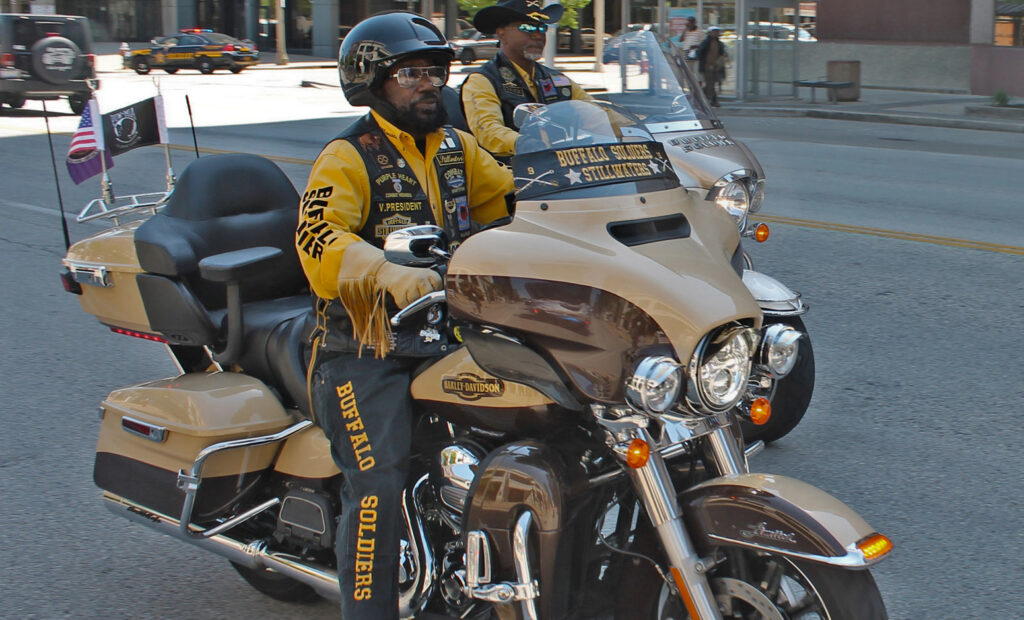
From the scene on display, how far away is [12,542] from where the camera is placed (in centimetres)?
452

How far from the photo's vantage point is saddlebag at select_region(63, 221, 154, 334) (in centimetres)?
420

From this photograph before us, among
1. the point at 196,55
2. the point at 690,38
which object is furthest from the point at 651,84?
the point at 196,55

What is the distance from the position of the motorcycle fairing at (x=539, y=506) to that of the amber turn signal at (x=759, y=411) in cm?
44

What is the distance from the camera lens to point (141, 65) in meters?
42.2

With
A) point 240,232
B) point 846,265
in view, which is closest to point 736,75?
point 846,265

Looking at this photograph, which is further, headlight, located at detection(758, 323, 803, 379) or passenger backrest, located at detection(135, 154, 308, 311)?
passenger backrest, located at detection(135, 154, 308, 311)

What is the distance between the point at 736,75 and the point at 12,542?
23777 mm

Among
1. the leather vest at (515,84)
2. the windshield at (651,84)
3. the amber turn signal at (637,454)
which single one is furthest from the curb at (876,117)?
the amber turn signal at (637,454)

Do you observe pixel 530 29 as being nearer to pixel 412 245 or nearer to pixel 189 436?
pixel 189 436

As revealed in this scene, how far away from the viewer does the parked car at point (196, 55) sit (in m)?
41.1

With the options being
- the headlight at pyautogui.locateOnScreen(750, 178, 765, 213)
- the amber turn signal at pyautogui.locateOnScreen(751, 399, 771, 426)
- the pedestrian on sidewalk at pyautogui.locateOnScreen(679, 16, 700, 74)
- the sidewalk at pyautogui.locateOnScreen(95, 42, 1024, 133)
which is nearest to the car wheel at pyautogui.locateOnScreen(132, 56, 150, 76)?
the pedestrian on sidewalk at pyautogui.locateOnScreen(679, 16, 700, 74)

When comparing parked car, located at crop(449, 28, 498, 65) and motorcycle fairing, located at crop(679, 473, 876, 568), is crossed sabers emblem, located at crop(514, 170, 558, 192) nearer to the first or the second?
motorcycle fairing, located at crop(679, 473, 876, 568)

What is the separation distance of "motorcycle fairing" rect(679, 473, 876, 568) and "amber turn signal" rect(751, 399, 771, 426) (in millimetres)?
147

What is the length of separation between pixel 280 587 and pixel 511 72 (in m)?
3.12
